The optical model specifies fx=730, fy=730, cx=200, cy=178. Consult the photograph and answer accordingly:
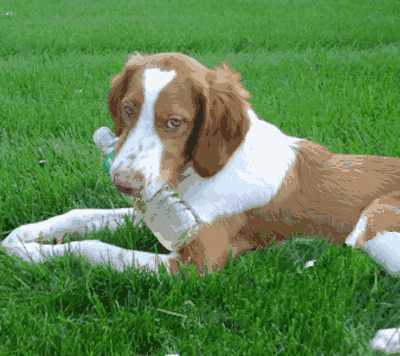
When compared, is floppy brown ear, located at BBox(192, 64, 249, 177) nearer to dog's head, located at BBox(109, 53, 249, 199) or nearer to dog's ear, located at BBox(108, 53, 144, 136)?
dog's head, located at BBox(109, 53, 249, 199)

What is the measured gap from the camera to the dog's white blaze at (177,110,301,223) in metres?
3.67

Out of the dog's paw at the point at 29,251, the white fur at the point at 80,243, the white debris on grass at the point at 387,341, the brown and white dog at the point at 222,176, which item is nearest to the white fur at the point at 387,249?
the brown and white dog at the point at 222,176

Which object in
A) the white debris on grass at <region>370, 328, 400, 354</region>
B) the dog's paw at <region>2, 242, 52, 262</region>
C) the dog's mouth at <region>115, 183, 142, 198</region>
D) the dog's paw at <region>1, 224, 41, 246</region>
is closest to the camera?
the white debris on grass at <region>370, 328, 400, 354</region>

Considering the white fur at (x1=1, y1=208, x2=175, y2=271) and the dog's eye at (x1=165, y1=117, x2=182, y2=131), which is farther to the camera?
the white fur at (x1=1, y1=208, x2=175, y2=271)

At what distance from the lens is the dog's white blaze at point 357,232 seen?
3695 millimetres

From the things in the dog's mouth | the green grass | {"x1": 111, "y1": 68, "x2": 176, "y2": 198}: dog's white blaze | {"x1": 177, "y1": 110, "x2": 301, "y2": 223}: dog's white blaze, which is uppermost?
{"x1": 111, "y1": 68, "x2": 176, "y2": 198}: dog's white blaze

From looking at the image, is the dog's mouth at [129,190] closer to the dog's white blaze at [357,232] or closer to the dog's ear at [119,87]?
the dog's ear at [119,87]

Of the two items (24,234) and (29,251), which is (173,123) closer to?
(29,251)

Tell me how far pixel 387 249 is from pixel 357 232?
0.18m

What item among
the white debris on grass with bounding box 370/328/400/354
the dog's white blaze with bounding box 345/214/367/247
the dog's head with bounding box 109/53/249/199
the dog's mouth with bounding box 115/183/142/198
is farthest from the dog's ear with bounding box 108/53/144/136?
the white debris on grass with bounding box 370/328/400/354

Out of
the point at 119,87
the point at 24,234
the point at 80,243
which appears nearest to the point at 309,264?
the point at 80,243

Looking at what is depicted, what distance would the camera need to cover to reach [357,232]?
3.74 meters

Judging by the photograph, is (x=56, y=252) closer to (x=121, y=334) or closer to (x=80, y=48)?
(x=121, y=334)

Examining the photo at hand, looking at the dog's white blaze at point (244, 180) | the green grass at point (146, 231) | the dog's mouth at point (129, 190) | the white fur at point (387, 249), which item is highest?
the dog's mouth at point (129, 190)
